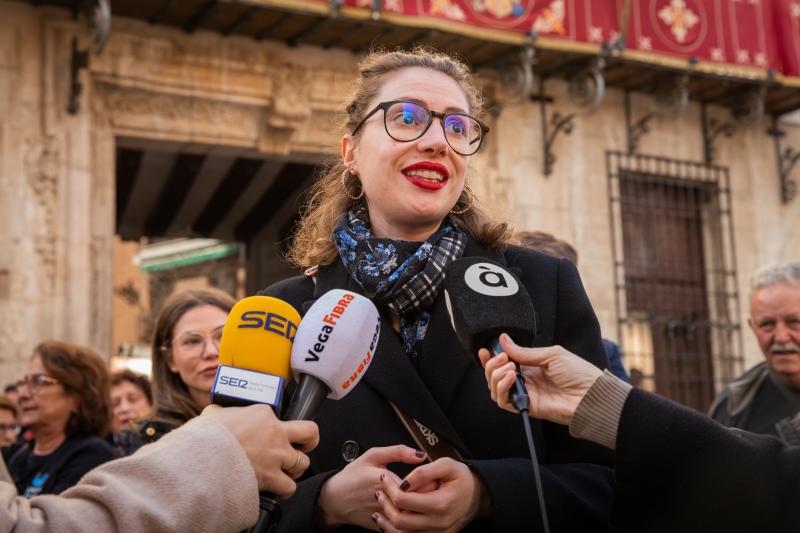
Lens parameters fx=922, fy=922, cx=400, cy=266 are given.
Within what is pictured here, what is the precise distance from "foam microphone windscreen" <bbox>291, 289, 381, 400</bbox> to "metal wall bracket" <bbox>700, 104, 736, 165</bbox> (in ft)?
32.6

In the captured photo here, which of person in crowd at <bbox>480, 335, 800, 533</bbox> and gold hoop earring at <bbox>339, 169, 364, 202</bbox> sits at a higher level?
gold hoop earring at <bbox>339, 169, 364, 202</bbox>

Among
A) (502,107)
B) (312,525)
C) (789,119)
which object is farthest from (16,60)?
(789,119)

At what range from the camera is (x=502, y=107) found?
9.59 meters

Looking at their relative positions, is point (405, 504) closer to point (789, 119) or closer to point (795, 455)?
point (795, 455)

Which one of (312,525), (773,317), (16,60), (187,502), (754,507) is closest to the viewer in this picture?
(187,502)

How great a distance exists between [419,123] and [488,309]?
0.75 metres

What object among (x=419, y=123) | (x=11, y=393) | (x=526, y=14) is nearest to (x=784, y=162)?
(x=526, y=14)

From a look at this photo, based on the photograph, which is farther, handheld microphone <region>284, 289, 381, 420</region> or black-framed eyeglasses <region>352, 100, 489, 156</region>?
black-framed eyeglasses <region>352, 100, 489, 156</region>

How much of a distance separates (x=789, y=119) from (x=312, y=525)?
1113cm

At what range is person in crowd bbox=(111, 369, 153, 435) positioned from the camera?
5840 millimetres

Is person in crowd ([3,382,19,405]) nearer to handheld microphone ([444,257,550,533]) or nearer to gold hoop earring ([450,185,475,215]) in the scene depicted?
gold hoop earring ([450,185,475,215])

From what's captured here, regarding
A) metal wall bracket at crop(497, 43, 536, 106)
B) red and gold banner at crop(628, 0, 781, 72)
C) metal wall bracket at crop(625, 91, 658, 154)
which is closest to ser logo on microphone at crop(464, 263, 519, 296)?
metal wall bracket at crop(497, 43, 536, 106)

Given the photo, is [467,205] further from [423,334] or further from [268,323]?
[268,323]

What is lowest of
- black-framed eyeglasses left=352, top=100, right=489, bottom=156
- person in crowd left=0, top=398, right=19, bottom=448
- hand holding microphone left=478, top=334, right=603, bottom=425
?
person in crowd left=0, top=398, right=19, bottom=448
